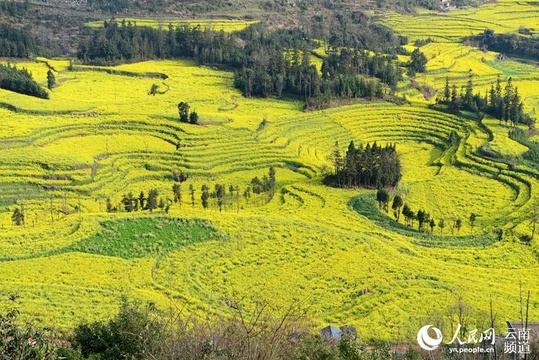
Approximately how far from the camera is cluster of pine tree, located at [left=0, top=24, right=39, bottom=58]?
90938 millimetres

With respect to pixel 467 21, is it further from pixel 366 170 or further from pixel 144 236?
pixel 144 236

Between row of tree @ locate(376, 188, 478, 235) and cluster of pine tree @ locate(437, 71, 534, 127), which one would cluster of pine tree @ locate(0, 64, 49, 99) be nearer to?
row of tree @ locate(376, 188, 478, 235)

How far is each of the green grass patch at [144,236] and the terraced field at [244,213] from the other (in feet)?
0.36

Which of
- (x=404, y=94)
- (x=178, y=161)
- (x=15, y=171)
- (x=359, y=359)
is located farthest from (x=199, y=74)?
(x=359, y=359)

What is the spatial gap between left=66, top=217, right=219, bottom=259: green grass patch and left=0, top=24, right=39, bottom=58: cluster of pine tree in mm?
64074

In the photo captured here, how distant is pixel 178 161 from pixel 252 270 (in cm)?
2423

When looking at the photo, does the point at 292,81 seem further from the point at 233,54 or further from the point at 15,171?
the point at 15,171

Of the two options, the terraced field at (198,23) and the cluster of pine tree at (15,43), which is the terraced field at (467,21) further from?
the cluster of pine tree at (15,43)

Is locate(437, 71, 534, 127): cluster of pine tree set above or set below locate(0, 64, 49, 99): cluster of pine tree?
below

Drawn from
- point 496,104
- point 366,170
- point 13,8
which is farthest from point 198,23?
point 366,170

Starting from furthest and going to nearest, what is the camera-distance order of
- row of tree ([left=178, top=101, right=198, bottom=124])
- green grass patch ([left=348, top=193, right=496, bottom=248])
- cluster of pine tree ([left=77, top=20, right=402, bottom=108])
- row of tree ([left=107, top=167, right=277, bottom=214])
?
cluster of pine tree ([left=77, top=20, right=402, bottom=108]), row of tree ([left=178, top=101, right=198, bottom=124]), row of tree ([left=107, top=167, right=277, bottom=214]), green grass patch ([left=348, top=193, right=496, bottom=248])

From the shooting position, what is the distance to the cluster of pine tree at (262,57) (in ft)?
260

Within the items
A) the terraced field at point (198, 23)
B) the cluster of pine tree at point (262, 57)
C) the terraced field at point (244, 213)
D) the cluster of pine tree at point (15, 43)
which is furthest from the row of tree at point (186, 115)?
the terraced field at point (198, 23)

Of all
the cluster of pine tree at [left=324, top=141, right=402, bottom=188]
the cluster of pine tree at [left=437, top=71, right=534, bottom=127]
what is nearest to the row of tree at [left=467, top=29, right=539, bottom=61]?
the cluster of pine tree at [left=437, top=71, right=534, bottom=127]
